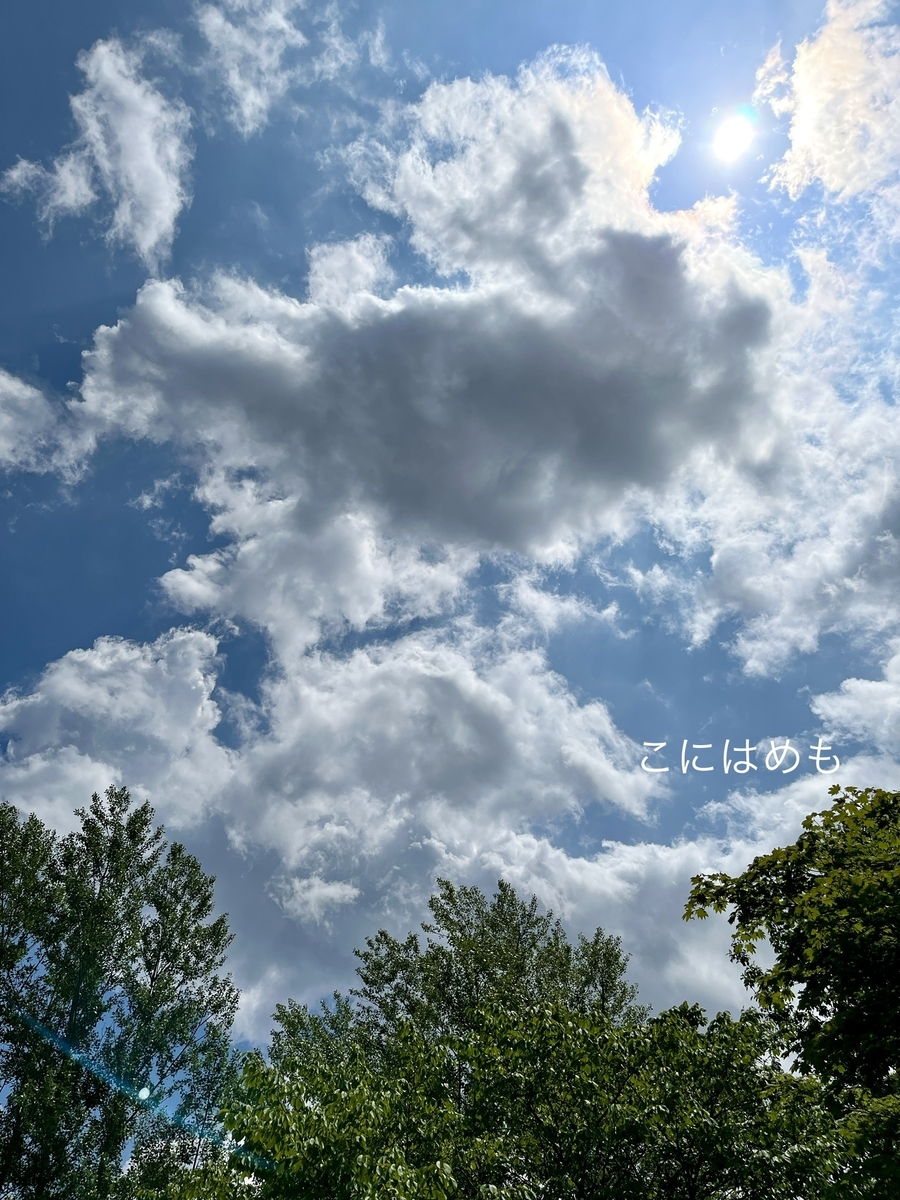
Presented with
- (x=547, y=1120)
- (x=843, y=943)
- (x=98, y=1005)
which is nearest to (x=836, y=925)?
(x=843, y=943)

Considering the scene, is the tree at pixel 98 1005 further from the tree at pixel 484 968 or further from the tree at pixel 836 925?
the tree at pixel 836 925

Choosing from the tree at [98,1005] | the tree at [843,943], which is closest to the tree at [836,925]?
the tree at [843,943]

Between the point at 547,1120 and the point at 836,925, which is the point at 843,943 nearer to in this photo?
the point at 836,925

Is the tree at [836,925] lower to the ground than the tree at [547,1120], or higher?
higher

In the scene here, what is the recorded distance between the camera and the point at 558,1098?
14.8m

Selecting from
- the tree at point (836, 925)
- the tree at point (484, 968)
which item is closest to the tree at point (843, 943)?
the tree at point (836, 925)

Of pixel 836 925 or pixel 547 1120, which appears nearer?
pixel 836 925

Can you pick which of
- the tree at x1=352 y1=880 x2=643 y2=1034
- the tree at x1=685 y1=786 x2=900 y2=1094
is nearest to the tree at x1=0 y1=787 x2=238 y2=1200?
the tree at x1=352 y1=880 x2=643 y2=1034

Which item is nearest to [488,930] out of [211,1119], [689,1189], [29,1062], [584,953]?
[584,953]

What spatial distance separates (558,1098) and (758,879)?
689cm

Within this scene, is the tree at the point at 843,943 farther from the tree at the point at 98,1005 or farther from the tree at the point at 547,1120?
the tree at the point at 98,1005

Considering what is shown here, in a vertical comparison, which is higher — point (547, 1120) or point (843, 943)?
point (843, 943)

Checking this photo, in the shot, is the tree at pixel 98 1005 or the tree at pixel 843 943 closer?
the tree at pixel 843 943

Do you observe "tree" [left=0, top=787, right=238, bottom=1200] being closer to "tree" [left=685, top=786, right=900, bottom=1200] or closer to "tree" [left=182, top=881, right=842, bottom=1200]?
"tree" [left=182, top=881, right=842, bottom=1200]
